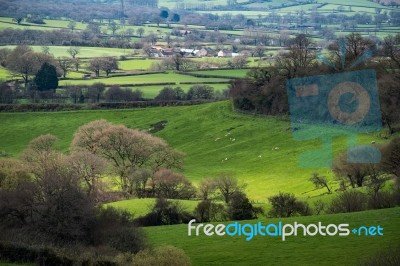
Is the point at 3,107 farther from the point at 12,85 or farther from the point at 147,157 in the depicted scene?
the point at 147,157

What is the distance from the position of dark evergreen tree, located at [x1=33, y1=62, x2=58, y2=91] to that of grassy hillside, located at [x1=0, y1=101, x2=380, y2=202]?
35.2 ft

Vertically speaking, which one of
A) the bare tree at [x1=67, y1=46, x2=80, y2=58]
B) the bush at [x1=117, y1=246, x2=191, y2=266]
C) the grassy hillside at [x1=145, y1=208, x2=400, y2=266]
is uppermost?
the bush at [x1=117, y1=246, x2=191, y2=266]

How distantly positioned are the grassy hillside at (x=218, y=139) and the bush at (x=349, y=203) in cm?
728

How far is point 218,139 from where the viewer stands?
66.1 metres

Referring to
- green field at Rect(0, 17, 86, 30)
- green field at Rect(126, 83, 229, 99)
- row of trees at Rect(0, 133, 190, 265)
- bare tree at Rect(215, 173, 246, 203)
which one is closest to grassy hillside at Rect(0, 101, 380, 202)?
bare tree at Rect(215, 173, 246, 203)

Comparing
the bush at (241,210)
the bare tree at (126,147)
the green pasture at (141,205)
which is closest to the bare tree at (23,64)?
the bare tree at (126,147)

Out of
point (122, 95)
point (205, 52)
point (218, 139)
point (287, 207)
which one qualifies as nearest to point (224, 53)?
point (205, 52)

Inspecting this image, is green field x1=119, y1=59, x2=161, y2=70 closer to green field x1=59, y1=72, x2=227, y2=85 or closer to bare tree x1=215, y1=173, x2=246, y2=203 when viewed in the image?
green field x1=59, y1=72, x2=227, y2=85

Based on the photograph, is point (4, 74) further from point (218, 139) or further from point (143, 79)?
point (218, 139)

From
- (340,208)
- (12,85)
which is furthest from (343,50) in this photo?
(12,85)

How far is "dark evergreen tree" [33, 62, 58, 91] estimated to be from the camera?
9062cm

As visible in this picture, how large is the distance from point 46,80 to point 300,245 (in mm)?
66629

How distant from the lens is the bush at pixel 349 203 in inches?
1395

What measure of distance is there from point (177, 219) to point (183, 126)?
116ft
